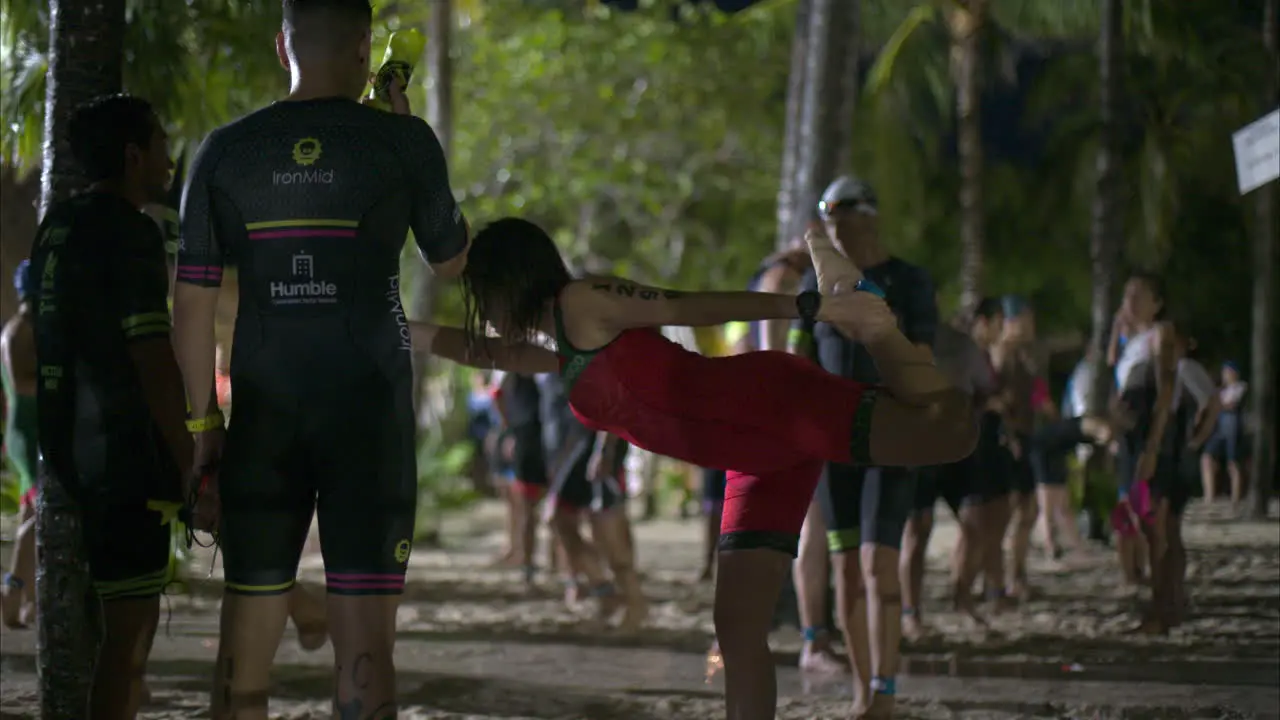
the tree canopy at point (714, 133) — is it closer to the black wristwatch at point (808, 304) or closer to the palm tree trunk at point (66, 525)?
the black wristwatch at point (808, 304)

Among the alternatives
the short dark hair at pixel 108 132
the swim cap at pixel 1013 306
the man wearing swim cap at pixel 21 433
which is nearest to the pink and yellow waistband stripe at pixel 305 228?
the short dark hair at pixel 108 132

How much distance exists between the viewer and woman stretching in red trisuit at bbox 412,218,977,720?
4414 millimetres

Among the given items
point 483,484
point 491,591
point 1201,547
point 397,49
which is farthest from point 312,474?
point 483,484

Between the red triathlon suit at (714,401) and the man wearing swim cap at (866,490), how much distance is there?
2.15 metres

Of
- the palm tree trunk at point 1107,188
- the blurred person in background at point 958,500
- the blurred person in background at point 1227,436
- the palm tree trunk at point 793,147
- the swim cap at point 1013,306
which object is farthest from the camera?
the palm tree trunk at point 1107,188

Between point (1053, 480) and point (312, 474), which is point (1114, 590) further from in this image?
point (312, 474)

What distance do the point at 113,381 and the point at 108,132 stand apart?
2.35 feet

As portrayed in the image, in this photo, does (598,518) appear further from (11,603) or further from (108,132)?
(108,132)

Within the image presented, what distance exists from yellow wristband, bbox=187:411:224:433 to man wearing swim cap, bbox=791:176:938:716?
316cm

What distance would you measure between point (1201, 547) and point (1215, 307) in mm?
23005

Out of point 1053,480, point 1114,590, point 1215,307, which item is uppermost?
point 1215,307

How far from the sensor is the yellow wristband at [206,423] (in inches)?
161

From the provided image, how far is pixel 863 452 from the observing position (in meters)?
4.44

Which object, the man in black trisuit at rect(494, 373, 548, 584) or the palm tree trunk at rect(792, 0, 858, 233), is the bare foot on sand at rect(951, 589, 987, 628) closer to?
the palm tree trunk at rect(792, 0, 858, 233)
